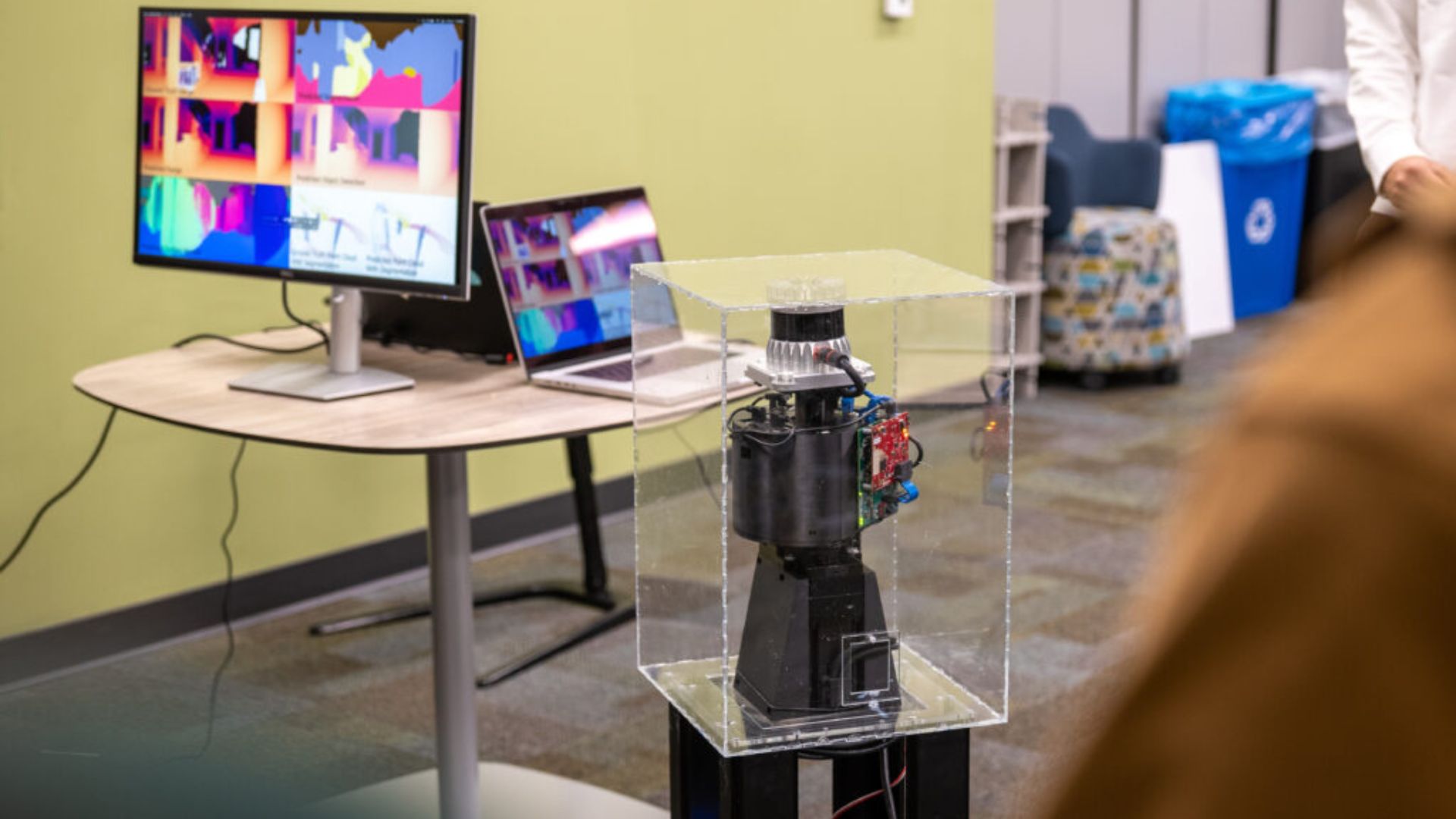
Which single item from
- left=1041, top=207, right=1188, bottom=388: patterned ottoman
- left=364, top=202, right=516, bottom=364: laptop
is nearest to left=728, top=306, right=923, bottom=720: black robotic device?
left=364, top=202, right=516, bottom=364: laptop

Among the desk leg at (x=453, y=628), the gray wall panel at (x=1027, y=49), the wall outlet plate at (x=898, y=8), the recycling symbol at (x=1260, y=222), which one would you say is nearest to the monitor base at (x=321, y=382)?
the desk leg at (x=453, y=628)

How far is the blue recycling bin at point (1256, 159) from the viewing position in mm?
7004

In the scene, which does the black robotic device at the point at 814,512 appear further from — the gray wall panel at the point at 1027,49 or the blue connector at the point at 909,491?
the gray wall panel at the point at 1027,49

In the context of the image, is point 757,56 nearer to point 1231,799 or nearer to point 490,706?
point 490,706

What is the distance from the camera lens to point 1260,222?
7.22 m

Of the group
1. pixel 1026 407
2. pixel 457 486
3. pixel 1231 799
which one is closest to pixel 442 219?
pixel 457 486

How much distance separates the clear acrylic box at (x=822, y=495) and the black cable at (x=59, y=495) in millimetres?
1686

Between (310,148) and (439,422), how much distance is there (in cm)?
47

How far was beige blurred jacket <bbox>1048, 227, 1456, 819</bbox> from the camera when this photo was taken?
0.31m

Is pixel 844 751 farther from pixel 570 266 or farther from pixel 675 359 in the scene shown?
pixel 570 266

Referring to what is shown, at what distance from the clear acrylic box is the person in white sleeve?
0.91 metres

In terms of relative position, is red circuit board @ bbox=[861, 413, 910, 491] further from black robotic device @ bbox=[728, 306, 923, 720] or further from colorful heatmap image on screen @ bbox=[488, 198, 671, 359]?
colorful heatmap image on screen @ bbox=[488, 198, 671, 359]

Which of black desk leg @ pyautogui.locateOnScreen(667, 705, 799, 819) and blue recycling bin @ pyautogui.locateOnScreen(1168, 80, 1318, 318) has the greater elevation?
blue recycling bin @ pyautogui.locateOnScreen(1168, 80, 1318, 318)

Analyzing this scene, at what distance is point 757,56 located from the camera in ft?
15.0
